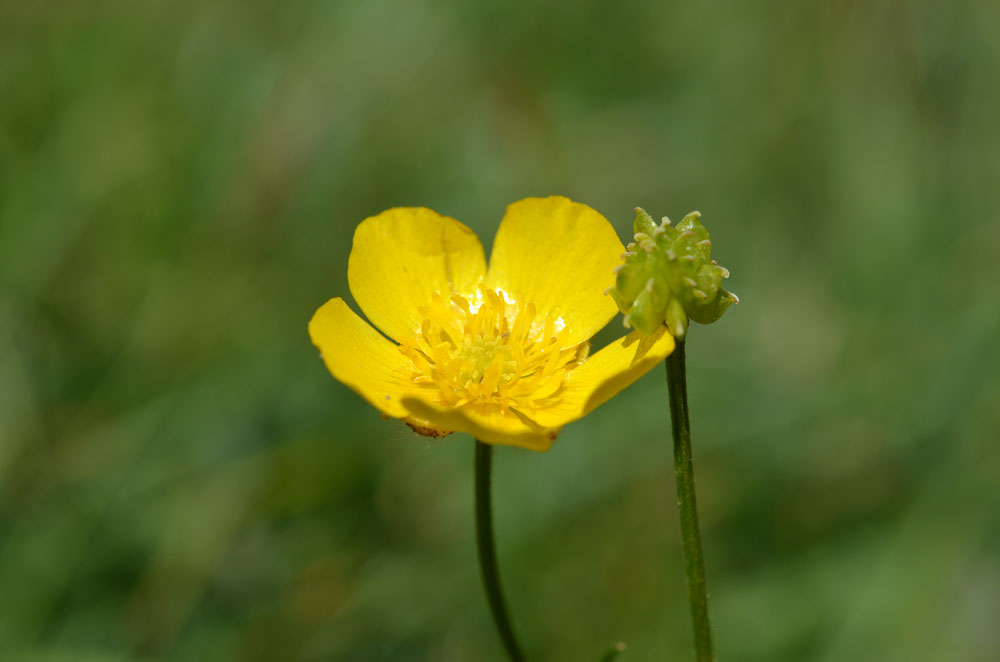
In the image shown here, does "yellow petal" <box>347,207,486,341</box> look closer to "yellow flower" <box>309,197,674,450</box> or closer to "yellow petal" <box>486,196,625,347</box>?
"yellow flower" <box>309,197,674,450</box>

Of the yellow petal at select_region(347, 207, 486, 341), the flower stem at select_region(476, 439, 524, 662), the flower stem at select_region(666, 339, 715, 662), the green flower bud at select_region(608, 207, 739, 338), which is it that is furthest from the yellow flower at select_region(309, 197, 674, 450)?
the flower stem at select_region(666, 339, 715, 662)

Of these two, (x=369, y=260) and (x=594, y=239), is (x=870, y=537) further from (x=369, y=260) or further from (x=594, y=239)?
(x=369, y=260)

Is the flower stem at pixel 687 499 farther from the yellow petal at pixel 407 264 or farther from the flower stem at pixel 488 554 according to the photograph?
the yellow petal at pixel 407 264

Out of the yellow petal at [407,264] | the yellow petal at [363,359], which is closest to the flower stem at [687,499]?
the yellow petal at [363,359]

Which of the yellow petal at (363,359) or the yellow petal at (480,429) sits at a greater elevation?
the yellow petal at (363,359)

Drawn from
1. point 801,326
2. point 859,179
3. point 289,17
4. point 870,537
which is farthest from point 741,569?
point 289,17

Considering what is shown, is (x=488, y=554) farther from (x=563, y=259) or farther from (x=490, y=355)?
(x=563, y=259)

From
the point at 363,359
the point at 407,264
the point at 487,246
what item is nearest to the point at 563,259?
the point at 407,264
